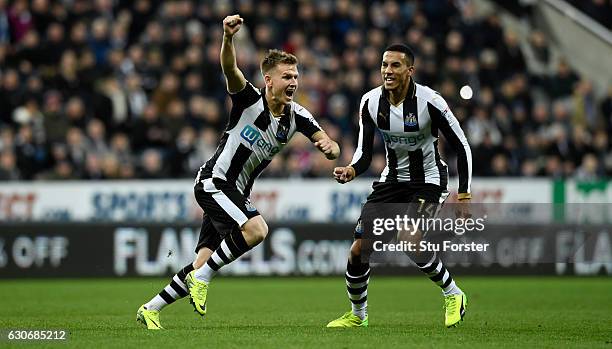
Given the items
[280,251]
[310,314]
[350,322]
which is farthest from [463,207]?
[280,251]

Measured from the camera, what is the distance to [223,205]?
9750 mm

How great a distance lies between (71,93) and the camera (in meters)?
19.9

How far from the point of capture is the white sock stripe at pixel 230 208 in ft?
31.7

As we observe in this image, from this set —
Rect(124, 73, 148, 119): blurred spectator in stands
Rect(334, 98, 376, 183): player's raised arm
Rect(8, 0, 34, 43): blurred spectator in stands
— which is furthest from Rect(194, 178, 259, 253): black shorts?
Rect(8, 0, 34, 43): blurred spectator in stands

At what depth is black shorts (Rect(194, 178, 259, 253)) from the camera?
9.71m

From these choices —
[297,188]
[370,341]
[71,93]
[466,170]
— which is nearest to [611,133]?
[297,188]

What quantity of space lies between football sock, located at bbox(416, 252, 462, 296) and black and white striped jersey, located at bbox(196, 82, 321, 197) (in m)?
1.56

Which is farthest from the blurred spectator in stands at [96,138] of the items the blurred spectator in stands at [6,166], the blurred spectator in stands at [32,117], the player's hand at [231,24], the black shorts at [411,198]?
the player's hand at [231,24]

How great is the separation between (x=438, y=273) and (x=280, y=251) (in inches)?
346

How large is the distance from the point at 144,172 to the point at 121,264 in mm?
1638

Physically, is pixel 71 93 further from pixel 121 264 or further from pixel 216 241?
pixel 216 241

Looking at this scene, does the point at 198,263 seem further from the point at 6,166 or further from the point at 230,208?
the point at 6,166

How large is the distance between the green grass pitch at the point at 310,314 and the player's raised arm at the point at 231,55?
205cm

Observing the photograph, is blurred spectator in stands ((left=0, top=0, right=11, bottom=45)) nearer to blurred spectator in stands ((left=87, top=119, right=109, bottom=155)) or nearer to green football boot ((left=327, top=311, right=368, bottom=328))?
blurred spectator in stands ((left=87, top=119, right=109, bottom=155))
